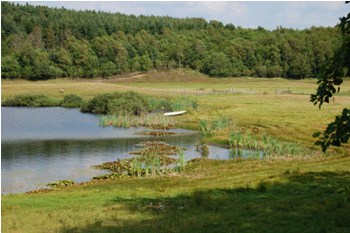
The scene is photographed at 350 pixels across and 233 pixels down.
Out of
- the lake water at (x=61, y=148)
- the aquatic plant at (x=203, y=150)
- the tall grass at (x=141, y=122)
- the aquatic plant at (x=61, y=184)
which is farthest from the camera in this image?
the tall grass at (x=141, y=122)

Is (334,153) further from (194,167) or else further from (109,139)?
(109,139)

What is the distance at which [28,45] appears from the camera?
182 m

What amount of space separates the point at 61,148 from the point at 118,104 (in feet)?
117

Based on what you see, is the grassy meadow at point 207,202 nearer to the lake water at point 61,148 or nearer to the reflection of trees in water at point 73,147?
the lake water at point 61,148

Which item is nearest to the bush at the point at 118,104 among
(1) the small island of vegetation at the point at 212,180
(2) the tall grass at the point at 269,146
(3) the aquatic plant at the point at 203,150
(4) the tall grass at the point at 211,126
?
(1) the small island of vegetation at the point at 212,180

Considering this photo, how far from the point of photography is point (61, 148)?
5050cm

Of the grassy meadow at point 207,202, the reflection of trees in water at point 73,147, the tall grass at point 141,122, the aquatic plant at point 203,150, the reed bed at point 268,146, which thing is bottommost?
the reflection of trees in water at point 73,147

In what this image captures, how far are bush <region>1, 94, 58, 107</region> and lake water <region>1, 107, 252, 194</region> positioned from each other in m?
30.5

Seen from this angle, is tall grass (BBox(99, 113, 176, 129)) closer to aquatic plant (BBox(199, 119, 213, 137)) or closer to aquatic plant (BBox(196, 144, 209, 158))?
aquatic plant (BBox(199, 119, 213, 137))

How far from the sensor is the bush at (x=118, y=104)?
3314 inches

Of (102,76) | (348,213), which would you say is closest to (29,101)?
(102,76)

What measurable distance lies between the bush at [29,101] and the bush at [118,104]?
57.8 ft

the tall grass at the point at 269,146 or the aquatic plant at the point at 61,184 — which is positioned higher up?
the tall grass at the point at 269,146

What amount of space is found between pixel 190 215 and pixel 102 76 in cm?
16773
